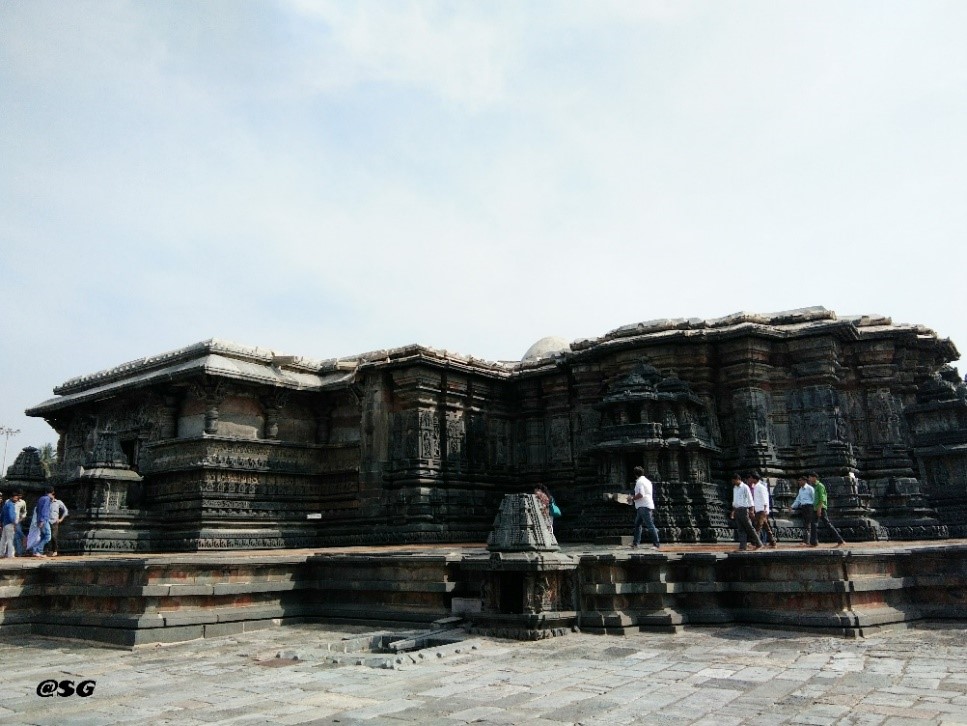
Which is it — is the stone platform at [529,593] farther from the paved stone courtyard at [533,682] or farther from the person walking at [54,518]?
the person walking at [54,518]

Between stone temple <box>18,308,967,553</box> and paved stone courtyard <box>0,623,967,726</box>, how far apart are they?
649 cm

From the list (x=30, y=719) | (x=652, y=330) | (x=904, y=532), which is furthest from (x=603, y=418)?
(x=30, y=719)

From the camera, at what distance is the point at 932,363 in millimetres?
19438

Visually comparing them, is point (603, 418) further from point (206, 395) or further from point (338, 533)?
point (206, 395)

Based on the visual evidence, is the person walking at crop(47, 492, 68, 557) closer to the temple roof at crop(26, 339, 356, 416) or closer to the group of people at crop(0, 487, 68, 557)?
the group of people at crop(0, 487, 68, 557)

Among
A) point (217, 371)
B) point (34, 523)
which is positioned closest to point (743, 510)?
point (217, 371)

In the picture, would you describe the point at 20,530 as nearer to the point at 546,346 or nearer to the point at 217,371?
the point at 217,371

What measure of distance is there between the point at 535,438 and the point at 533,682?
13.3 meters

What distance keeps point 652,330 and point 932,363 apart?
8373 mm

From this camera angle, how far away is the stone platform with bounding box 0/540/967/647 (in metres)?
9.18

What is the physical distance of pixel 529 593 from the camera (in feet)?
30.3

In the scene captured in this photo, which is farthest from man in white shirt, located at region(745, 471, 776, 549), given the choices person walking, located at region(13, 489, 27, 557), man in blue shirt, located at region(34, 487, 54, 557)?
person walking, located at region(13, 489, 27, 557)

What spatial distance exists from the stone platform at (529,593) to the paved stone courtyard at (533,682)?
393 mm

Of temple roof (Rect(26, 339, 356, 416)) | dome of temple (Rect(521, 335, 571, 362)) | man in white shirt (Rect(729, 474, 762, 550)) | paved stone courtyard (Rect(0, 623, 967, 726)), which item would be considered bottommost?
paved stone courtyard (Rect(0, 623, 967, 726))
